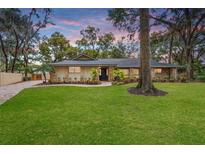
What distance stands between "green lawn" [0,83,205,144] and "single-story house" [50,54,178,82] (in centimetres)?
784

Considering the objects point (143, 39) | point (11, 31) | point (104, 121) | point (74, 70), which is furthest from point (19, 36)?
point (104, 121)

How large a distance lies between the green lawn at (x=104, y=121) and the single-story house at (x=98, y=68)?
25.7 ft

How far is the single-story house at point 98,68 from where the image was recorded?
529 inches

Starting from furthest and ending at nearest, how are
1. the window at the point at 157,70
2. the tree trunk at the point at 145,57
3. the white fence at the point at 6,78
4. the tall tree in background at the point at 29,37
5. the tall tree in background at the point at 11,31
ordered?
the window at the point at 157,70 → the tall tree in background at the point at 29,37 → the tall tree in background at the point at 11,31 → the white fence at the point at 6,78 → the tree trunk at the point at 145,57

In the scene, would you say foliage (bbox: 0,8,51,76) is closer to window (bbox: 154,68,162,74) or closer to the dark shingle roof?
the dark shingle roof

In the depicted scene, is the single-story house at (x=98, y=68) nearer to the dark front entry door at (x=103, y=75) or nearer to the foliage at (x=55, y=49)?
the dark front entry door at (x=103, y=75)

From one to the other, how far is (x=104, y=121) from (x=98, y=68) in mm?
10283

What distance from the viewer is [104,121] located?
3.86 metres

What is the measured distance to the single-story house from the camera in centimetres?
1344

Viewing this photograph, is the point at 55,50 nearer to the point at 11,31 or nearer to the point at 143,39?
the point at 11,31

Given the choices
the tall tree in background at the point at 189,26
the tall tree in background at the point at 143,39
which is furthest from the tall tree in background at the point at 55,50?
the tall tree in background at the point at 143,39

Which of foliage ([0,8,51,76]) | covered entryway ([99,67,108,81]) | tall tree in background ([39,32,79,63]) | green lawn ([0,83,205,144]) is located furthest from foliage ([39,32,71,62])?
green lawn ([0,83,205,144])

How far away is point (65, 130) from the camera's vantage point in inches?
136

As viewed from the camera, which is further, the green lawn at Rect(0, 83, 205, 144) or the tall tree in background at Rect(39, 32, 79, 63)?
the tall tree in background at Rect(39, 32, 79, 63)
